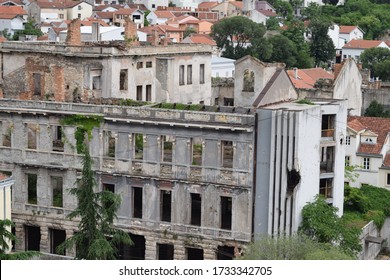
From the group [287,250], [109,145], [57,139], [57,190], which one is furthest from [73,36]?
[287,250]

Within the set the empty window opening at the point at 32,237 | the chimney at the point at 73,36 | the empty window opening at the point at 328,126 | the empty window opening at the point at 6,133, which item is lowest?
the empty window opening at the point at 32,237

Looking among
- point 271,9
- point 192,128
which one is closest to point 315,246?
point 192,128

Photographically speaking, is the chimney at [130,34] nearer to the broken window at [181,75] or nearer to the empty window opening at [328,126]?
the broken window at [181,75]

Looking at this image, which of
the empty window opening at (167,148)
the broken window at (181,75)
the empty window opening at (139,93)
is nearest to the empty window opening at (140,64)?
the empty window opening at (139,93)

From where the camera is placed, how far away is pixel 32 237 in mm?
52344

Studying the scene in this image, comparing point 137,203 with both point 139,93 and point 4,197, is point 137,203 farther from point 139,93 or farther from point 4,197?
point 139,93

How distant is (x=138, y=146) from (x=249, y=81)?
11088 millimetres

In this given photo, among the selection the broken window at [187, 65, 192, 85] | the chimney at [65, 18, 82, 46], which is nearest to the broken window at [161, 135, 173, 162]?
the chimney at [65, 18, 82, 46]

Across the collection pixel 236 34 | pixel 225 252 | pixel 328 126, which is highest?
pixel 236 34

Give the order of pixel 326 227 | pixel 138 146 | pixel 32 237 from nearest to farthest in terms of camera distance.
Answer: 1. pixel 326 227
2. pixel 138 146
3. pixel 32 237

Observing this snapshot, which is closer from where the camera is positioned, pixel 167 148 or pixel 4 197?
pixel 4 197

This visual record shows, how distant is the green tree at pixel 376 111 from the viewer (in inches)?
3278

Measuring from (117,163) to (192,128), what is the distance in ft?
13.9

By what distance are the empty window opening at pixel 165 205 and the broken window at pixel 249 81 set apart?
1178 cm
